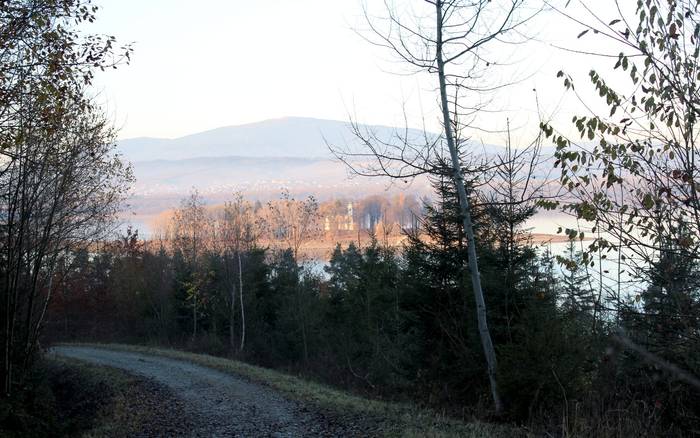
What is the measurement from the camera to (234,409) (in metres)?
12.0

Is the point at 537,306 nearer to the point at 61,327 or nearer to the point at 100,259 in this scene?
the point at 61,327

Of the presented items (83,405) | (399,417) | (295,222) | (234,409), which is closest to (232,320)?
(295,222)

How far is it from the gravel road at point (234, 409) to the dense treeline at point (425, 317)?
3059mm

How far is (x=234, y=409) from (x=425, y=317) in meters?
8.26

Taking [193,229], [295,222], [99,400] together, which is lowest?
[99,400]

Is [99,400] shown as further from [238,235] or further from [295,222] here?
[295,222]

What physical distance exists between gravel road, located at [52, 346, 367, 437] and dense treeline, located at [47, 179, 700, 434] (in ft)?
10.0

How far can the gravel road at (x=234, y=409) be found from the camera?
991 centimetres

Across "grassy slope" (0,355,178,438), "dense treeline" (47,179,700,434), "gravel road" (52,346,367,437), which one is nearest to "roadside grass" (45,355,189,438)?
"grassy slope" (0,355,178,438)

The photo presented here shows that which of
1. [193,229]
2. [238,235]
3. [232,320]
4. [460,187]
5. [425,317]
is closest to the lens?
[460,187]

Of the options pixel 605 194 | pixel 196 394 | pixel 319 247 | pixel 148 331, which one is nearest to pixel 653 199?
pixel 605 194

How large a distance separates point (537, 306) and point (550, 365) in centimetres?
321

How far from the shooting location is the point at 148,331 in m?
42.2

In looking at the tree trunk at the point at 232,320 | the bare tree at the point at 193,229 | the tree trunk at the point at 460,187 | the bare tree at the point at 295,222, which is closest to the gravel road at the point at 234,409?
the tree trunk at the point at 460,187
